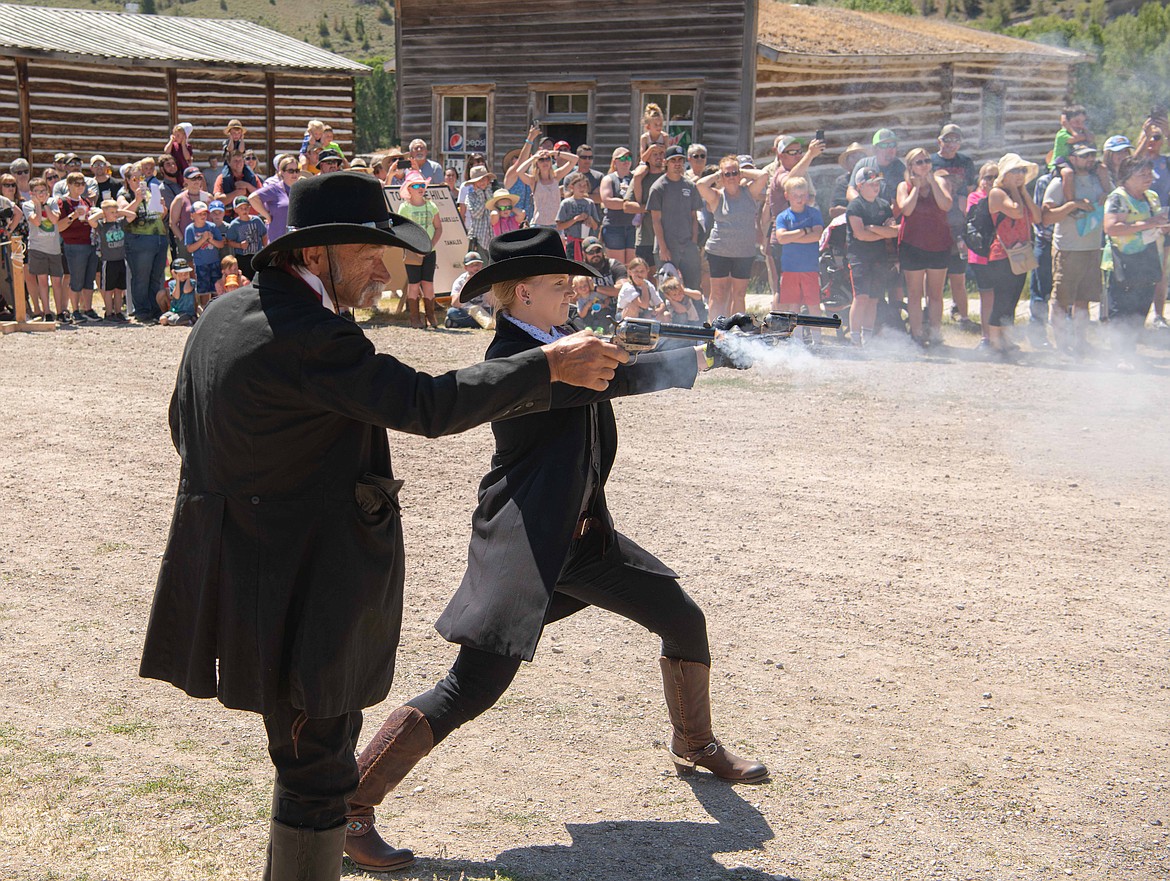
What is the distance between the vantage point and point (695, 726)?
4.23 meters

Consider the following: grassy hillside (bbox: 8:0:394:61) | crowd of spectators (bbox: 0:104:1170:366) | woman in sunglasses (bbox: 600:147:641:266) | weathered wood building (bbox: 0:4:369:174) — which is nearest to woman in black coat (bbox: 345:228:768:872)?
crowd of spectators (bbox: 0:104:1170:366)

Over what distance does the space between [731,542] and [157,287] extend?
383 inches

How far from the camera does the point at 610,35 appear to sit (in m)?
21.4

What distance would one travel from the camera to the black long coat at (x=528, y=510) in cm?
374

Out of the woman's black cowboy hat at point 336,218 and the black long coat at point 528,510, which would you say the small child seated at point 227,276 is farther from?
the woman's black cowboy hat at point 336,218

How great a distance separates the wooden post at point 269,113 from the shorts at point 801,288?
1499 cm

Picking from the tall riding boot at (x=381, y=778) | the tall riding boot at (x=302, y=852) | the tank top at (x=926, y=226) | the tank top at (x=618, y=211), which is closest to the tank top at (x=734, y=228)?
the tank top at (x=618, y=211)

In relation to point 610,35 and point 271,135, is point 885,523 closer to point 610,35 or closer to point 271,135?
point 610,35

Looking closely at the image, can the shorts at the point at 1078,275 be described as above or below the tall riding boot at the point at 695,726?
above

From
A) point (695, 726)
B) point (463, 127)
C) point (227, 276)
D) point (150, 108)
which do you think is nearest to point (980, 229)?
point (227, 276)

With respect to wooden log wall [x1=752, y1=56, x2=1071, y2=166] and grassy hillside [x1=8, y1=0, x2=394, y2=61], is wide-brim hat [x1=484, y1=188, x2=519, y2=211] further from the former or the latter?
grassy hillside [x1=8, y1=0, x2=394, y2=61]

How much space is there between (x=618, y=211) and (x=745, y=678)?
911 centimetres

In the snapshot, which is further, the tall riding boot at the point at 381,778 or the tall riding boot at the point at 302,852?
the tall riding boot at the point at 381,778

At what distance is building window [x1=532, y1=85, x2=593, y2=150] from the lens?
72.4ft
